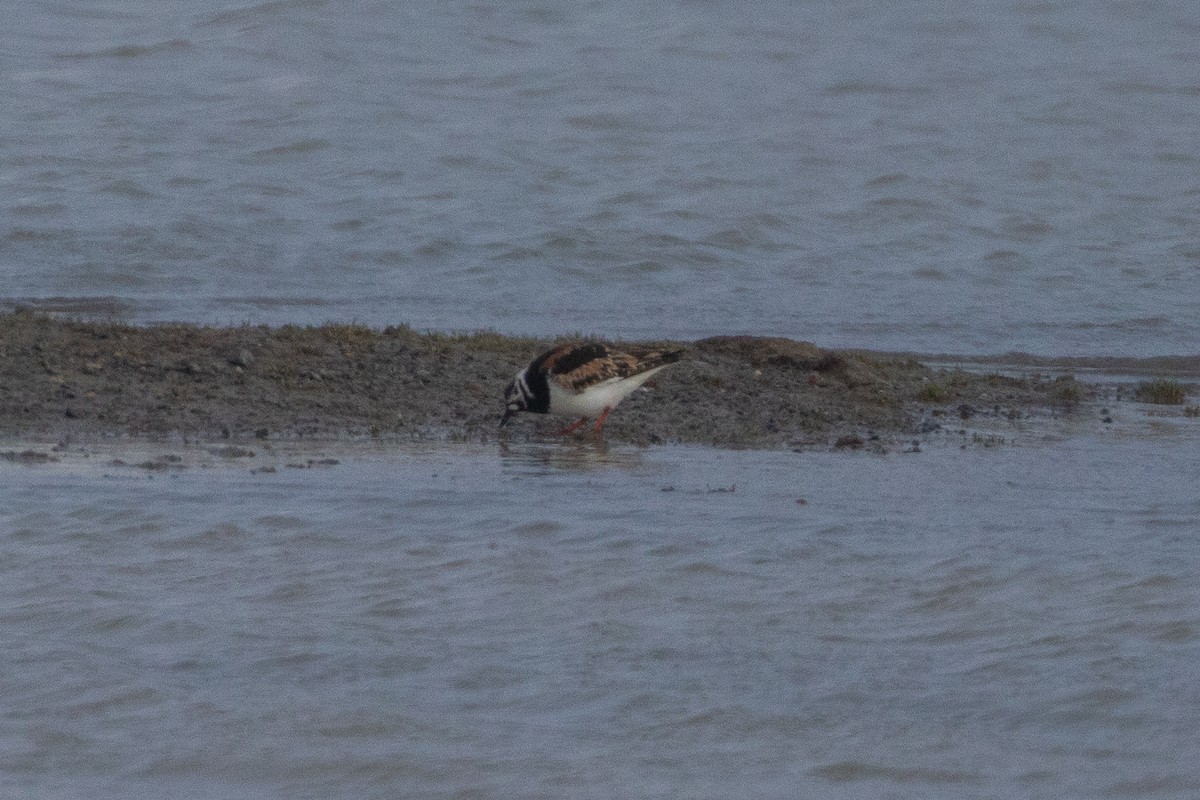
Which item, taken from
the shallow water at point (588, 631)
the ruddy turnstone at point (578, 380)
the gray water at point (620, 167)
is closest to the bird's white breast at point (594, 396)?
the ruddy turnstone at point (578, 380)

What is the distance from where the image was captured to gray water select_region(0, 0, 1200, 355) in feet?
54.5

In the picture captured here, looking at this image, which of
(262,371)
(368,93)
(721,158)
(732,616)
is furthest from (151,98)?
(732,616)

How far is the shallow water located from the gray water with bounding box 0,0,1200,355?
21.1 ft

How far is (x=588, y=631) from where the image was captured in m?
6.60

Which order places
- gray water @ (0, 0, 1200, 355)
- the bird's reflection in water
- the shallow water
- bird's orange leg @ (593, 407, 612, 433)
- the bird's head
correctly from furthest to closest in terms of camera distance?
gray water @ (0, 0, 1200, 355) < bird's orange leg @ (593, 407, 612, 433) < the bird's head < the bird's reflection in water < the shallow water

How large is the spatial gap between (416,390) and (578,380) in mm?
Result: 1342

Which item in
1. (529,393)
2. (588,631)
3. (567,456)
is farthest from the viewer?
(529,393)

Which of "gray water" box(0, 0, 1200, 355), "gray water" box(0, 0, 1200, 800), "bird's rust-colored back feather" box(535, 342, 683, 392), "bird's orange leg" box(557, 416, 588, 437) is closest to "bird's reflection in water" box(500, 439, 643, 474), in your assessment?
"gray water" box(0, 0, 1200, 800)

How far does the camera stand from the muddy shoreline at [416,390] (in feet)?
34.5

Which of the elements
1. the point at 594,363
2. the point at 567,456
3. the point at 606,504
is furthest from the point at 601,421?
the point at 606,504

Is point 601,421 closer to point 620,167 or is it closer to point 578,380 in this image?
point 578,380

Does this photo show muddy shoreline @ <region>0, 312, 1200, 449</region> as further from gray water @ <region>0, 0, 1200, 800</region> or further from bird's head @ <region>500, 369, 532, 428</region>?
gray water @ <region>0, 0, 1200, 800</region>

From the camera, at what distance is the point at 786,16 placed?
97.4 feet

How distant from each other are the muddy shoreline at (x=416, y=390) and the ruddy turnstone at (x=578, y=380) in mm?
247
